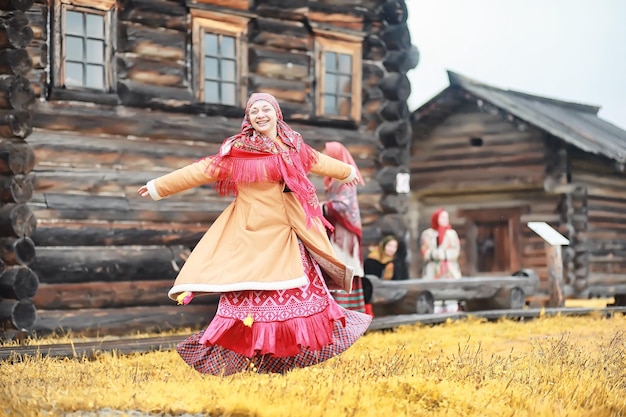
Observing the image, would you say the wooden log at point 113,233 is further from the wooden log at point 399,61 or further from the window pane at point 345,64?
the wooden log at point 399,61

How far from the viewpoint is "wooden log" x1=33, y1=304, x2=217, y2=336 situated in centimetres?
1040

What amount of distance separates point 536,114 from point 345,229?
456 inches

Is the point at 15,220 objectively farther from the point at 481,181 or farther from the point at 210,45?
the point at 481,181

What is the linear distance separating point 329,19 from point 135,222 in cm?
383

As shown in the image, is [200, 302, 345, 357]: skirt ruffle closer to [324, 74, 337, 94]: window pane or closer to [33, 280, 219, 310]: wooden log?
[33, 280, 219, 310]: wooden log

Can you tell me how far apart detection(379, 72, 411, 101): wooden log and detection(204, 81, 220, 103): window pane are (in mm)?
2523

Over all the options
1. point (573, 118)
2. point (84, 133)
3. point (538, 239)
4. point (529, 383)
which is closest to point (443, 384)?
point (529, 383)

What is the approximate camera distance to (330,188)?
9.88 meters

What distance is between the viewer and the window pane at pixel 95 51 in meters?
10.9

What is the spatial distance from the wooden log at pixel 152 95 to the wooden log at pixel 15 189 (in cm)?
163

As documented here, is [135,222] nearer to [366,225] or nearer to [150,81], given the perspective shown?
[150,81]

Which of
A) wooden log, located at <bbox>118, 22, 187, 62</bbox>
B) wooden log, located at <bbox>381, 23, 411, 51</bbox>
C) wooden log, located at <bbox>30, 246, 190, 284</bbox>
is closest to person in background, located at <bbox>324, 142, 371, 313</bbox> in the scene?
wooden log, located at <bbox>30, 246, 190, 284</bbox>

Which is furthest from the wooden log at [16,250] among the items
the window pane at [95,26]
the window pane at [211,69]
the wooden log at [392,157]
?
the wooden log at [392,157]

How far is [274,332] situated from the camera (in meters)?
6.22
